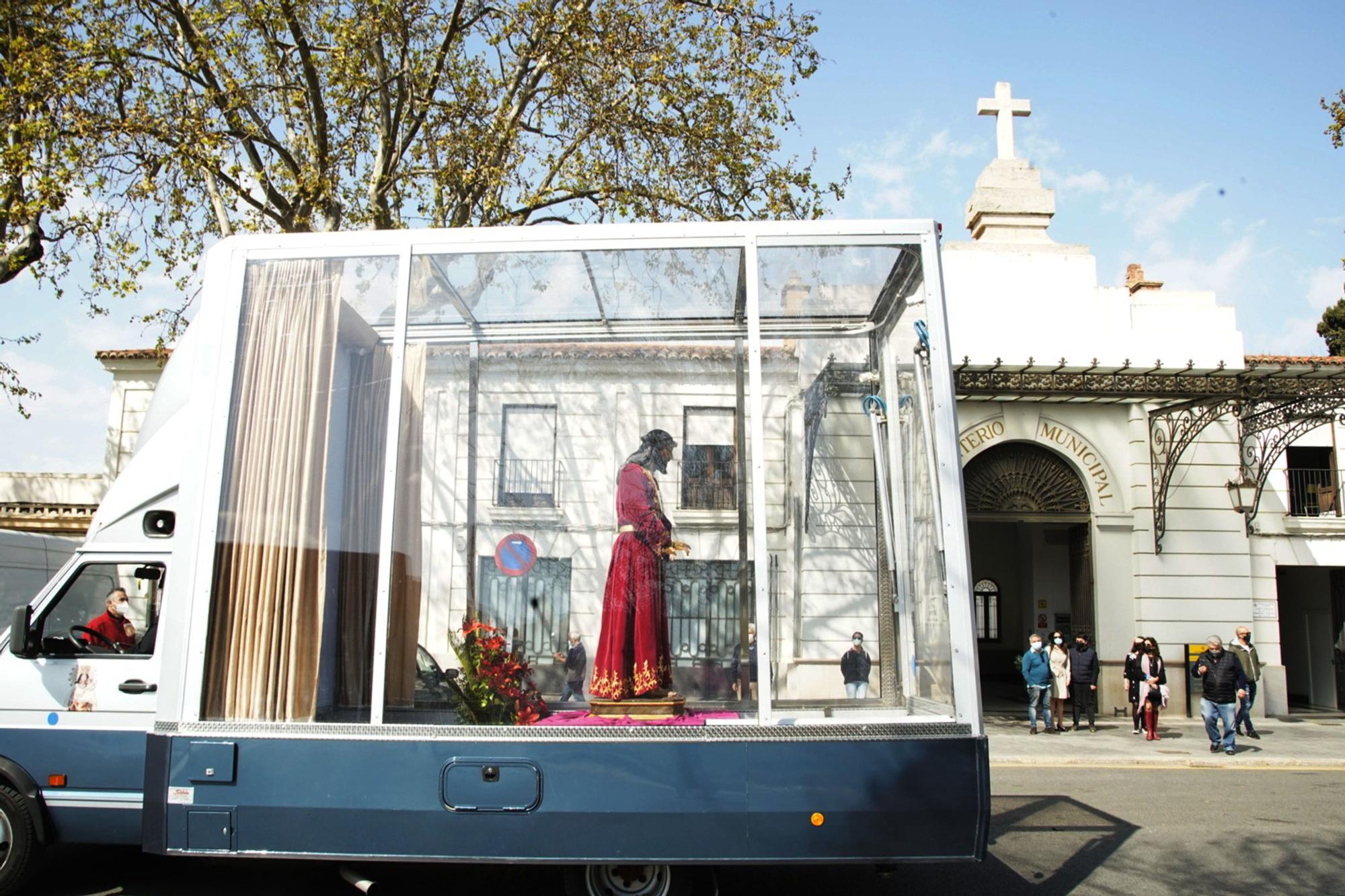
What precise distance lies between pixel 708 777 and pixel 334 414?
2802mm

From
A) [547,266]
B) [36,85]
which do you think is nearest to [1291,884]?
[547,266]

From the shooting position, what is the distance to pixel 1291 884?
679 cm

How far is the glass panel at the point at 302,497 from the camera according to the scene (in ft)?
17.4

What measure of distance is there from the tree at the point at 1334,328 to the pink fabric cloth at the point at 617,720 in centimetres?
3917

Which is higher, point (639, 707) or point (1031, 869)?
point (639, 707)

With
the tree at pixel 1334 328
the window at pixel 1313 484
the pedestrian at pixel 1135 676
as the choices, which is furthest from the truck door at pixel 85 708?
the tree at pixel 1334 328

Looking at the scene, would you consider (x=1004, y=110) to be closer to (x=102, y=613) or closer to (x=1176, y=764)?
(x=1176, y=764)

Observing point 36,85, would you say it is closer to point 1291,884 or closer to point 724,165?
point 724,165

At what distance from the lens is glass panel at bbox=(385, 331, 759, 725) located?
18.9 feet

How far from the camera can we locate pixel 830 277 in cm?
588

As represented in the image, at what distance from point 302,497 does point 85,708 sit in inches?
74.3

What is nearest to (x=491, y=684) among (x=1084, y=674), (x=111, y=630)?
(x=111, y=630)

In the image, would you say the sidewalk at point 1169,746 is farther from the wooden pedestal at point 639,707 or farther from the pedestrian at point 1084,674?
the wooden pedestal at point 639,707

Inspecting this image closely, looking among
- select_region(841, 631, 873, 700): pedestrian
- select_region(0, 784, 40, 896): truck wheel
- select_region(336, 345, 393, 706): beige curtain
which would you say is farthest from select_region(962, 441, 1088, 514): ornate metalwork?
select_region(0, 784, 40, 896): truck wheel
